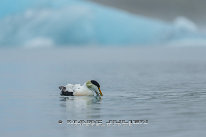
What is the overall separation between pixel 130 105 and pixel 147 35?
81605 millimetres

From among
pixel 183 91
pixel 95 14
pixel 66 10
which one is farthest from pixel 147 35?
pixel 183 91

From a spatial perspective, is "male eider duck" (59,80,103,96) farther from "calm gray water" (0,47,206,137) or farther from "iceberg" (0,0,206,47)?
"iceberg" (0,0,206,47)

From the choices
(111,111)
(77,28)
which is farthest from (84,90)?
(77,28)

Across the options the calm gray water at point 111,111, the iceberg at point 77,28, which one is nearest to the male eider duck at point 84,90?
the calm gray water at point 111,111

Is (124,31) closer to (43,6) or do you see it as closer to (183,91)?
(43,6)

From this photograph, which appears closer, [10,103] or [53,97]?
[10,103]

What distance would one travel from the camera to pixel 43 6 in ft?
336

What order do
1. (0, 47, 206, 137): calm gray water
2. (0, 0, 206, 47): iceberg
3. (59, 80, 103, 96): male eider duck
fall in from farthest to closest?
(0, 0, 206, 47): iceberg → (59, 80, 103, 96): male eider duck → (0, 47, 206, 137): calm gray water

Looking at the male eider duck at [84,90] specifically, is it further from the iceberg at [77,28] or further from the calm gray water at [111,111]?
the iceberg at [77,28]

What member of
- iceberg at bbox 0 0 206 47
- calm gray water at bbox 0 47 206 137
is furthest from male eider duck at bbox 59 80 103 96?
iceberg at bbox 0 0 206 47

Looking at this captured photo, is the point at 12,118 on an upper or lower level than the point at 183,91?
lower

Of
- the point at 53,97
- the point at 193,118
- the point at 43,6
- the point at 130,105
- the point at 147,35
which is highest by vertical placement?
the point at 43,6

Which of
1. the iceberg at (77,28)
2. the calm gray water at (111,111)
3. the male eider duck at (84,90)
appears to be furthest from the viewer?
the iceberg at (77,28)

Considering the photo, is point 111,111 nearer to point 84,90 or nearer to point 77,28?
point 84,90
